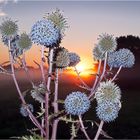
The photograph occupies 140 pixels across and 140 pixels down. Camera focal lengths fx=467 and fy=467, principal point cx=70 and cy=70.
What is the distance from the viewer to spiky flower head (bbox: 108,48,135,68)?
1315mm

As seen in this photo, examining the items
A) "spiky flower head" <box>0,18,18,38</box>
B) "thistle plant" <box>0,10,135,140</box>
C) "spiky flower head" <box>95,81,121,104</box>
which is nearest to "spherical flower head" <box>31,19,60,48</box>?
"thistle plant" <box>0,10,135,140</box>

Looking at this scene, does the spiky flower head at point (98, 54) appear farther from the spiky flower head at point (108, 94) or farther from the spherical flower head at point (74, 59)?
the spiky flower head at point (108, 94)

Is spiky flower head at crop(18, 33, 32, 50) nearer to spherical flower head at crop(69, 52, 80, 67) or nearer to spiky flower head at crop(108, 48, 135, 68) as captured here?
spherical flower head at crop(69, 52, 80, 67)

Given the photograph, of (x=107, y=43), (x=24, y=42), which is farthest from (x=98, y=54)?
(x=24, y=42)

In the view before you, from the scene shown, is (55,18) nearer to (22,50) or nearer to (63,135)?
(22,50)

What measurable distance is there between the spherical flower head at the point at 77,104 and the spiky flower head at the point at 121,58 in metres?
0.23

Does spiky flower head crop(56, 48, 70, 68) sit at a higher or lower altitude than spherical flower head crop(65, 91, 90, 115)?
higher

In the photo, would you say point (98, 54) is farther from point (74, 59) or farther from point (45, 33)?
point (45, 33)

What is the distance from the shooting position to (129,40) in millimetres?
6594

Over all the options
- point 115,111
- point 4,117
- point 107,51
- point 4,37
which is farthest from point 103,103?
point 4,117

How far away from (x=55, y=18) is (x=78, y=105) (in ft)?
0.70

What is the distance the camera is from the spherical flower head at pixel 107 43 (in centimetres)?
133

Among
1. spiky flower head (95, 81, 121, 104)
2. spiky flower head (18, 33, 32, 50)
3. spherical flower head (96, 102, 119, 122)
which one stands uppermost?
spiky flower head (18, 33, 32, 50)

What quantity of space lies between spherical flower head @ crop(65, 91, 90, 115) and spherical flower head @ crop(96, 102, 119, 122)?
0.04m
